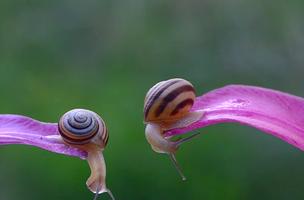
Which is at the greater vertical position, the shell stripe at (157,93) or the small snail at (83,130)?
the shell stripe at (157,93)

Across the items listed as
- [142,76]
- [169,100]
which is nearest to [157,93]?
[169,100]

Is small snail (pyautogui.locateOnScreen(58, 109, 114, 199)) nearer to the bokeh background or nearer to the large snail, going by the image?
the large snail

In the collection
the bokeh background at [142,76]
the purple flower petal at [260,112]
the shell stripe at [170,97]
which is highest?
the shell stripe at [170,97]

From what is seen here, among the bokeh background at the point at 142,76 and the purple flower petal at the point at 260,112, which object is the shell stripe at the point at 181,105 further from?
the bokeh background at the point at 142,76

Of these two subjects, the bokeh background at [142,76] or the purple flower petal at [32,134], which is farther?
the bokeh background at [142,76]

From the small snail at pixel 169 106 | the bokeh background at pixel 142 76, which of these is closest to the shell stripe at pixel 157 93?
the small snail at pixel 169 106

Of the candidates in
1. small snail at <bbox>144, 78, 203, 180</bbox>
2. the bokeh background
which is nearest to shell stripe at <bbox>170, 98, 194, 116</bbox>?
small snail at <bbox>144, 78, 203, 180</bbox>

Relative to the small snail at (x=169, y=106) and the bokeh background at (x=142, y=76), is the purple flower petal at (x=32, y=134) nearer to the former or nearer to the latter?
the small snail at (x=169, y=106)
